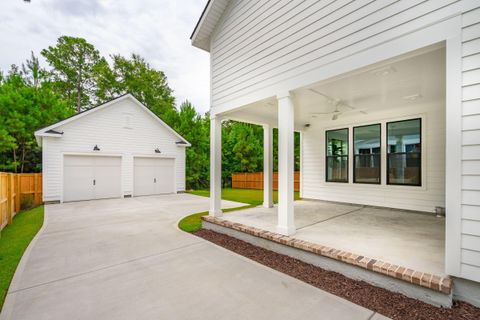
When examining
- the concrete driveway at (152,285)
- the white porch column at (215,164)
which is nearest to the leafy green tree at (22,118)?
the concrete driveway at (152,285)

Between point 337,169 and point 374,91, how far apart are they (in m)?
3.57

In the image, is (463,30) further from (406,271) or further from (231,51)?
(231,51)

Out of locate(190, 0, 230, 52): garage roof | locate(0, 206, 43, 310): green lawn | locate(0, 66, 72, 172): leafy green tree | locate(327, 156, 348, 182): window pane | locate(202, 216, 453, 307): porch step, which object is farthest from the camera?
locate(0, 66, 72, 172): leafy green tree

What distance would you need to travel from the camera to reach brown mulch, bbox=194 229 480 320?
2.13m

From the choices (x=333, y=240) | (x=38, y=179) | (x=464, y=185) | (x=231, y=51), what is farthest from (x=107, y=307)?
(x=38, y=179)

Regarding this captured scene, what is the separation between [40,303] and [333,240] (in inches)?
158

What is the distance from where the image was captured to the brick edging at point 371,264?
2.22m

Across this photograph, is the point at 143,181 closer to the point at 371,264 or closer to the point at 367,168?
the point at 367,168

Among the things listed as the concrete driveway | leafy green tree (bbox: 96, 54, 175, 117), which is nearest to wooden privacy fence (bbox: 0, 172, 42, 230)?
the concrete driveway

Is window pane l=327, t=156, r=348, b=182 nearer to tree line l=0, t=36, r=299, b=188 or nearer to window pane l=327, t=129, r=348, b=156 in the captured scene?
window pane l=327, t=129, r=348, b=156

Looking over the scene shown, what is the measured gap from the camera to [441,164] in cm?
531

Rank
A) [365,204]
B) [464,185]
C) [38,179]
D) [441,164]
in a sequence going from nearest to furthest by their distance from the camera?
[464,185] < [441,164] < [365,204] < [38,179]

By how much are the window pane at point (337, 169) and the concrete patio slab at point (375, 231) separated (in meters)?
1.24

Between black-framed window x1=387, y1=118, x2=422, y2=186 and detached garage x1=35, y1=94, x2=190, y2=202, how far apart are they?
1077cm
